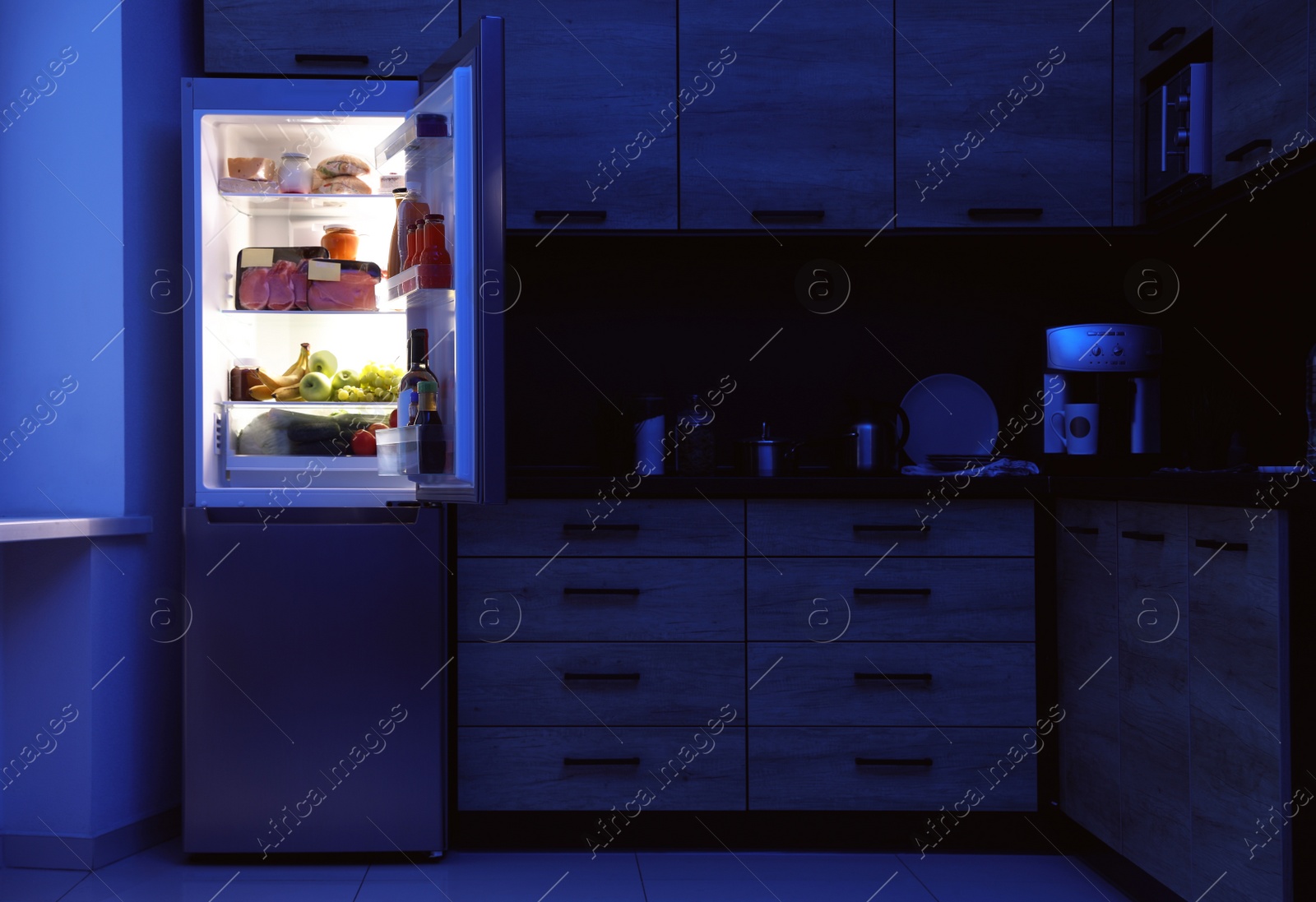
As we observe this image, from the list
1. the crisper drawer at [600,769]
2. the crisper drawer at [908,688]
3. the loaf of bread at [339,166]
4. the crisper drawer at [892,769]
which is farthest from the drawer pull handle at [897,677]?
the loaf of bread at [339,166]

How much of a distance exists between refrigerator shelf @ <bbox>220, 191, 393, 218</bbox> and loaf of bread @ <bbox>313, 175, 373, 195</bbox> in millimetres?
15

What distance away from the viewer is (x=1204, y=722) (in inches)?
61.7

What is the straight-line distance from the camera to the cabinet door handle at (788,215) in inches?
92.4

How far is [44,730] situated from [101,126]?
132 centimetres

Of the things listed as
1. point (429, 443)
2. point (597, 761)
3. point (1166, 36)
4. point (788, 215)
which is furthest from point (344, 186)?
point (1166, 36)

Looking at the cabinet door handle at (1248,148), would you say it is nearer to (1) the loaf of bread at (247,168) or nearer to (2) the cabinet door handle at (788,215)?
(2) the cabinet door handle at (788,215)

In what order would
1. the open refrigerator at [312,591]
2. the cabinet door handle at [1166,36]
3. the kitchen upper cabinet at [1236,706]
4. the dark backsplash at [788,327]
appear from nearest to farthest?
1. the kitchen upper cabinet at [1236,706]
2. the open refrigerator at [312,591]
3. the cabinet door handle at [1166,36]
4. the dark backsplash at [788,327]

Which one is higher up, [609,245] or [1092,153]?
[1092,153]

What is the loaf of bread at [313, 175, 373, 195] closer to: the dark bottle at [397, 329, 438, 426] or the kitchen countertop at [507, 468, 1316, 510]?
the dark bottle at [397, 329, 438, 426]

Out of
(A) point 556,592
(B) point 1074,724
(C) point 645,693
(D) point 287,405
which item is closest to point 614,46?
(D) point 287,405

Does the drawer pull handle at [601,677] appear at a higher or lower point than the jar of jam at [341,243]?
lower

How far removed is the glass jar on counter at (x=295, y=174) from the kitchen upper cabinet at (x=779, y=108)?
0.83 m

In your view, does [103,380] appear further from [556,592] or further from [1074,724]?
[1074,724]

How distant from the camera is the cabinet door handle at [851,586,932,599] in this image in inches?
82.9
